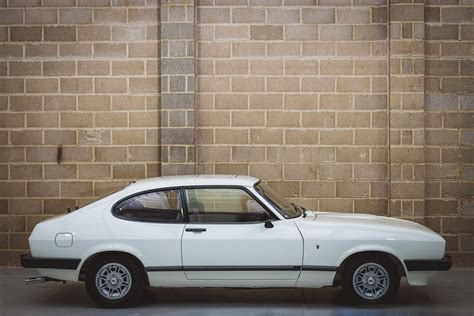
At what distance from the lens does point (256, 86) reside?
10.7 meters

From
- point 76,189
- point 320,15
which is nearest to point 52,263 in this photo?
point 76,189

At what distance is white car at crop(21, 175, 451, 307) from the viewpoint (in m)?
7.83

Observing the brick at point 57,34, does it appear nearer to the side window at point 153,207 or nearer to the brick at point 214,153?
the brick at point 214,153

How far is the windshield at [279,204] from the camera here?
809 centimetres

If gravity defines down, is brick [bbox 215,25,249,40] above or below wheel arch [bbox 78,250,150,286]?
above

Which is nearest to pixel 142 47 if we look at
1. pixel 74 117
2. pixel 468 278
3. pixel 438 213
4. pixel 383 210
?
pixel 74 117

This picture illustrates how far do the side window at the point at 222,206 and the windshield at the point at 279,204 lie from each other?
0.15 m

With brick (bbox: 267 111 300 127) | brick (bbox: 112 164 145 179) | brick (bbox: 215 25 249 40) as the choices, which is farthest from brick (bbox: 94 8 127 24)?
brick (bbox: 267 111 300 127)

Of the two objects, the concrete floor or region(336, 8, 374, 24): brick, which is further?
region(336, 8, 374, 24): brick

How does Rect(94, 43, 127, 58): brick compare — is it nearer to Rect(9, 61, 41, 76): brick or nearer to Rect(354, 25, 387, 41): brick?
Rect(9, 61, 41, 76): brick

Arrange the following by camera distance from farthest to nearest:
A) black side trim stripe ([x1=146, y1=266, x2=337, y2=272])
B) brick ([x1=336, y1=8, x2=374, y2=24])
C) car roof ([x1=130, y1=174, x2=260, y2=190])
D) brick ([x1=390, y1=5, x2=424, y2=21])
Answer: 1. brick ([x1=336, y1=8, x2=374, y2=24])
2. brick ([x1=390, y1=5, x2=424, y2=21])
3. car roof ([x1=130, y1=174, x2=260, y2=190])
4. black side trim stripe ([x1=146, y1=266, x2=337, y2=272])

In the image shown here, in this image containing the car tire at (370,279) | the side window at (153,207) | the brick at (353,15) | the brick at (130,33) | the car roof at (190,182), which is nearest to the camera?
the car tire at (370,279)

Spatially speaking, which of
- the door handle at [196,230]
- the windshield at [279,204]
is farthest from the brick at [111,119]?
the door handle at [196,230]

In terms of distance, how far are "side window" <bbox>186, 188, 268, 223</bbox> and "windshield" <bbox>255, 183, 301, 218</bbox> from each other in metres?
0.15
